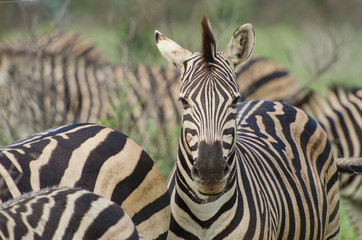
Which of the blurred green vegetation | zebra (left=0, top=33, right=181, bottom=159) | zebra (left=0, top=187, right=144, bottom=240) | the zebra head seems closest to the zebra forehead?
the zebra head

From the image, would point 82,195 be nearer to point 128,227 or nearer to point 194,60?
point 128,227

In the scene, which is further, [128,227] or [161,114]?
[161,114]

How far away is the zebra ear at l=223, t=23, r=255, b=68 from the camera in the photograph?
4.12m

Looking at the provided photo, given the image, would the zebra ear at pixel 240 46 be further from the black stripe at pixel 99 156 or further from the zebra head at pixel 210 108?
the black stripe at pixel 99 156

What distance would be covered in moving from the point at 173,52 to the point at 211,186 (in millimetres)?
1105

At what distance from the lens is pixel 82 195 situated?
9.91ft

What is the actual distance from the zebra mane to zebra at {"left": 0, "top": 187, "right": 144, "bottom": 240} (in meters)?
1.30

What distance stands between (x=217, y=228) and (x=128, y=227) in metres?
0.99

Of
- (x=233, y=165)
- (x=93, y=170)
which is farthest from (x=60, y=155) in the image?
(x=233, y=165)

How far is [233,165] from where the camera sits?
12.9ft

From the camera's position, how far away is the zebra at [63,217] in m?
2.78

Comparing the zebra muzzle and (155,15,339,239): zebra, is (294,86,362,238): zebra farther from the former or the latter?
the zebra muzzle

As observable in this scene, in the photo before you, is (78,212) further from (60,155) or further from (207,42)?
(207,42)

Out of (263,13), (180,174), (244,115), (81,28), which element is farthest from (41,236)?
(263,13)
